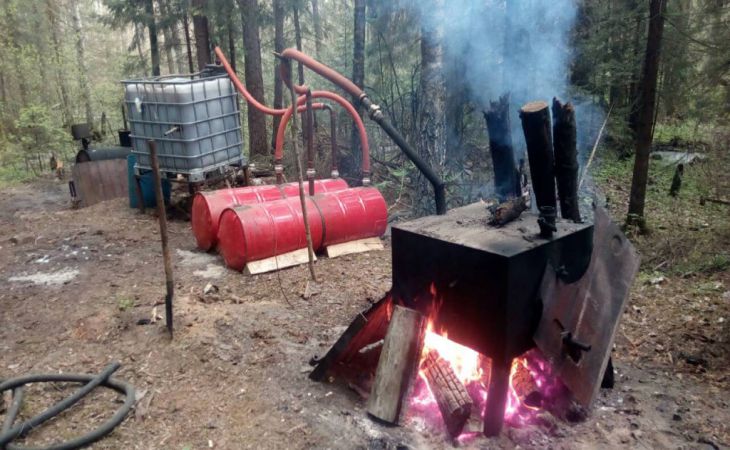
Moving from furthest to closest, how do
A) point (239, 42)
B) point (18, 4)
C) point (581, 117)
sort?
point (18, 4), point (239, 42), point (581, 117)

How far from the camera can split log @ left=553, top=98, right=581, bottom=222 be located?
339 cm

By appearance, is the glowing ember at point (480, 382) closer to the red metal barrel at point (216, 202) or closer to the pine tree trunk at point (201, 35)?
the red metal barrel at point (216, 202)

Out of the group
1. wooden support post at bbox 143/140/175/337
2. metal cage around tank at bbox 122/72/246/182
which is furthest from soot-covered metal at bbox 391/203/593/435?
metal cage around tank at bbox 122/72/246/182

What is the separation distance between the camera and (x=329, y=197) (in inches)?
292

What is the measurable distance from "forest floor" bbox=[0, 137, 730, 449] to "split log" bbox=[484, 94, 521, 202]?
185 cm

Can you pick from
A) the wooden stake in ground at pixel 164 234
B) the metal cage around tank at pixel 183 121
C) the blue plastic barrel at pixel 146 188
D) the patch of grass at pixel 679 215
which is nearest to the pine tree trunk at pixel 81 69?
the blue plastic barrel at pixel 146 188

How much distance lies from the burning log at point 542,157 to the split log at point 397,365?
1.15 m

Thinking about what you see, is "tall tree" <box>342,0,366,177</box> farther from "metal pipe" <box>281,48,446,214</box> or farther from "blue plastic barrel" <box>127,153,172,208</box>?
"blue plastic barrel" <box>127,153,172,208</box>

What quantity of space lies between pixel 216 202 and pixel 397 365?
178 inches

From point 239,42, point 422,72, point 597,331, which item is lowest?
point 597,331

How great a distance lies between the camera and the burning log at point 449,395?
10.9 ft

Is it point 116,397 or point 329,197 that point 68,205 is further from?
point 116,397

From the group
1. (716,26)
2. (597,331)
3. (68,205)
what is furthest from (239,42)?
(597,331)

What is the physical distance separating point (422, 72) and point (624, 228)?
14.8 feet
